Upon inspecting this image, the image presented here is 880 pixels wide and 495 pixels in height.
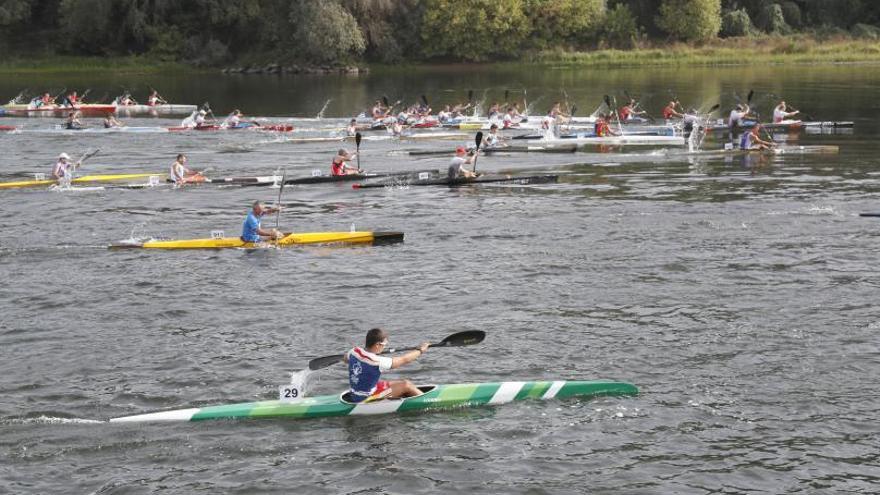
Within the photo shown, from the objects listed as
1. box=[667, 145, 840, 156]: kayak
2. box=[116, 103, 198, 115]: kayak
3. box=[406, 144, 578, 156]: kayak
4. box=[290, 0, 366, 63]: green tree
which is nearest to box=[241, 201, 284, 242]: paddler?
box=[406, 144, 578, 156]: kayak

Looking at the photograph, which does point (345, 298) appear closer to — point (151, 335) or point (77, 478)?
point (151, 335)

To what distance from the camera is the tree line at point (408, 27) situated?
9612 centimetres

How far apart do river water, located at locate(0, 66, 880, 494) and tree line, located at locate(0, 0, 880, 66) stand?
56.4m

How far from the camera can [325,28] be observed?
298 ft

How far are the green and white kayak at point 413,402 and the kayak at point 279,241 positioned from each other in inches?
455

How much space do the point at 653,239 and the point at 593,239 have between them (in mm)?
1652

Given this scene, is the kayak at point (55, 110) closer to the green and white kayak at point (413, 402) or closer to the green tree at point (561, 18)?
the green tree at point (561, 18)

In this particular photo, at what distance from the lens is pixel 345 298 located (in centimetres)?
2459

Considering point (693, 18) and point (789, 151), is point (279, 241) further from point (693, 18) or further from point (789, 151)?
point (693, 18)

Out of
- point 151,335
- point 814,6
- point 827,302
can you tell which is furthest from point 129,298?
point 814,6

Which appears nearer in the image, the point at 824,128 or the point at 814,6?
the point at 824,128

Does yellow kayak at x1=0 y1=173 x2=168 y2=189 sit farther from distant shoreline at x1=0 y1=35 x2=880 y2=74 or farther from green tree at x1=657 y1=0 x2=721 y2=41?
green tree at x1=657 y1=0 x2=721 y2=41

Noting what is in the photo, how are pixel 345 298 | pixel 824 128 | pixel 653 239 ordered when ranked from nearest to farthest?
1. pixel 345 298
2. pixel 653 239
3. pixel 824 128

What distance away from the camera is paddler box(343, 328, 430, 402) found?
17.3m
